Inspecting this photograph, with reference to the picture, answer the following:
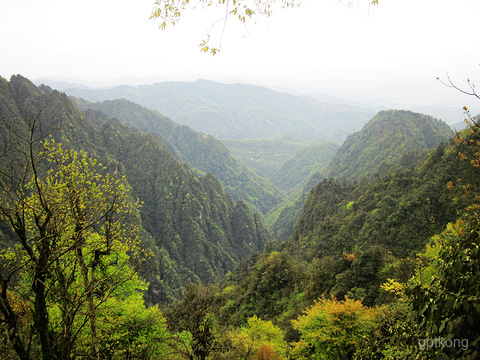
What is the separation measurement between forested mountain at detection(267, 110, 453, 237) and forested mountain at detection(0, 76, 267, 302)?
84.0ft

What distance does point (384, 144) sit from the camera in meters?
109

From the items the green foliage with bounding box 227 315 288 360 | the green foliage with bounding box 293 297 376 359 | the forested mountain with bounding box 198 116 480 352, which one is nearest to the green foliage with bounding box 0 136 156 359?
the forested mountain with bounding box 198 116 480 352

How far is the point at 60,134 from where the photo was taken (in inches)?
3706

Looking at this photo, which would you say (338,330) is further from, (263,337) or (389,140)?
(389,140)

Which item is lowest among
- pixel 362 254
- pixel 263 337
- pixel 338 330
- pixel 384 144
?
pixel 263 337

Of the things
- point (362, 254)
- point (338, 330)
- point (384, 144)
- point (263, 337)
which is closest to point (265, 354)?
point (338, 330)

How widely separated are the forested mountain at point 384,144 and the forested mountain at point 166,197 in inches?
1008

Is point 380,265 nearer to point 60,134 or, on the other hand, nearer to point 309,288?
point 309,288

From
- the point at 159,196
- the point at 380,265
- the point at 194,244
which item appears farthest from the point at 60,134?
the point at 380,265

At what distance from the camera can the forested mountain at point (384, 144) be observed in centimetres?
9750

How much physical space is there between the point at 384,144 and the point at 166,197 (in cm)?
9594

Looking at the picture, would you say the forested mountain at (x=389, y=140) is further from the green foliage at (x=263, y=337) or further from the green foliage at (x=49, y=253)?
the green foliage at (x=49, y=253)

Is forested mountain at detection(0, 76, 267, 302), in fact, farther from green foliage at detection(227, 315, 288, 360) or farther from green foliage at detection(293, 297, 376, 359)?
green foliage at detection(293, 297, 376, 359)

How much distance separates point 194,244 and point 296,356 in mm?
87538
